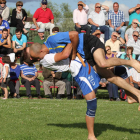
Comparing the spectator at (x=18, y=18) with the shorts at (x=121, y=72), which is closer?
the shorts at (x=121, y=72)

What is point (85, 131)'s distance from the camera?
6742 millimetres

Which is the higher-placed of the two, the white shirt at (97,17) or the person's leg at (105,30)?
A: the white shirt at (97,17)

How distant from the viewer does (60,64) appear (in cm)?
584

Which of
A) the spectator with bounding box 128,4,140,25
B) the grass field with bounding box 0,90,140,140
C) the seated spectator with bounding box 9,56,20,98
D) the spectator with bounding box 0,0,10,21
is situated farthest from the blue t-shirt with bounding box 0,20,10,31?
the spectator with bounding box 128,4,140,25

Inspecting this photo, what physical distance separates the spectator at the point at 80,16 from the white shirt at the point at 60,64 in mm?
10082

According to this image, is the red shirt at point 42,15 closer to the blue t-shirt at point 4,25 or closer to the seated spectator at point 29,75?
the blue t-shirt at point 4,25

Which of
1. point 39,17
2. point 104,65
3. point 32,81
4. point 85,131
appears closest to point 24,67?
point 32,81

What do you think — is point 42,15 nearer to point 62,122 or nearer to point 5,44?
point 5,44

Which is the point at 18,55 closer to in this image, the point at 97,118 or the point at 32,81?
the point at 97,118

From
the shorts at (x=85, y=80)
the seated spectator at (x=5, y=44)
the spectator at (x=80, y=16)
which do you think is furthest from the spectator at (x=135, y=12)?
the shorts at (x=85, y=80)

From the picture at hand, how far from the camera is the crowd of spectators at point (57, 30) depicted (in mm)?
13289

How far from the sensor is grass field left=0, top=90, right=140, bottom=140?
6.34 metres

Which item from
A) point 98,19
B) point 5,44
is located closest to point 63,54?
point 5,44

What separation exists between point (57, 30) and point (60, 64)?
8.51 m
